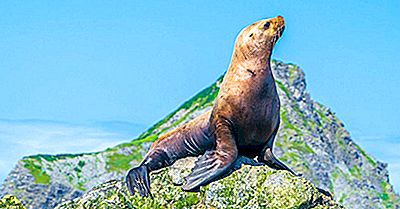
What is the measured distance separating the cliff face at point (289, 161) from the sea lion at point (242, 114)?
230 ft

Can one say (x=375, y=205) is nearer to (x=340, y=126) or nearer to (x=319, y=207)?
(x=340, y=126)

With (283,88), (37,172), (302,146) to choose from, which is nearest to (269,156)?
(37,172)

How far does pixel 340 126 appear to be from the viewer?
4796 inches

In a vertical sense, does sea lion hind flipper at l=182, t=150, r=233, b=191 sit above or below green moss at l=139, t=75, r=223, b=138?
below

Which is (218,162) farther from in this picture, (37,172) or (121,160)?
(121,160)

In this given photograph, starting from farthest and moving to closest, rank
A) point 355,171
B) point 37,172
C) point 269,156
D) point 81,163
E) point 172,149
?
point 355,171, point 81,163, point 37,172, point 172,149, point 269,156

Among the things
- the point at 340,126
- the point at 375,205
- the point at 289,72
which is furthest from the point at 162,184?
the point at 340,126

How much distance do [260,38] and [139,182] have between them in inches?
96.0

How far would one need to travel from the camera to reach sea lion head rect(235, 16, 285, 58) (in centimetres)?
1107

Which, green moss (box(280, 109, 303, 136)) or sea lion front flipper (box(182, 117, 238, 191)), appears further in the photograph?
green moss (box(280, 109, 303, 136))

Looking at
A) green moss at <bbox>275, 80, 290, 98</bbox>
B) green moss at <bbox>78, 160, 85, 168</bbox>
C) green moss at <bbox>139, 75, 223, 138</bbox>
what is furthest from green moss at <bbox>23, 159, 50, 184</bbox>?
green moss at <bbox>275, 80, 290, 98</bbox>

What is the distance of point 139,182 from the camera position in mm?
11328

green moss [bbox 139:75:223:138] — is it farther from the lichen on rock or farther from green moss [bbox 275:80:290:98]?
the lichen on rock

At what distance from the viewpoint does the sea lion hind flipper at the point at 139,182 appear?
36.9 ft
